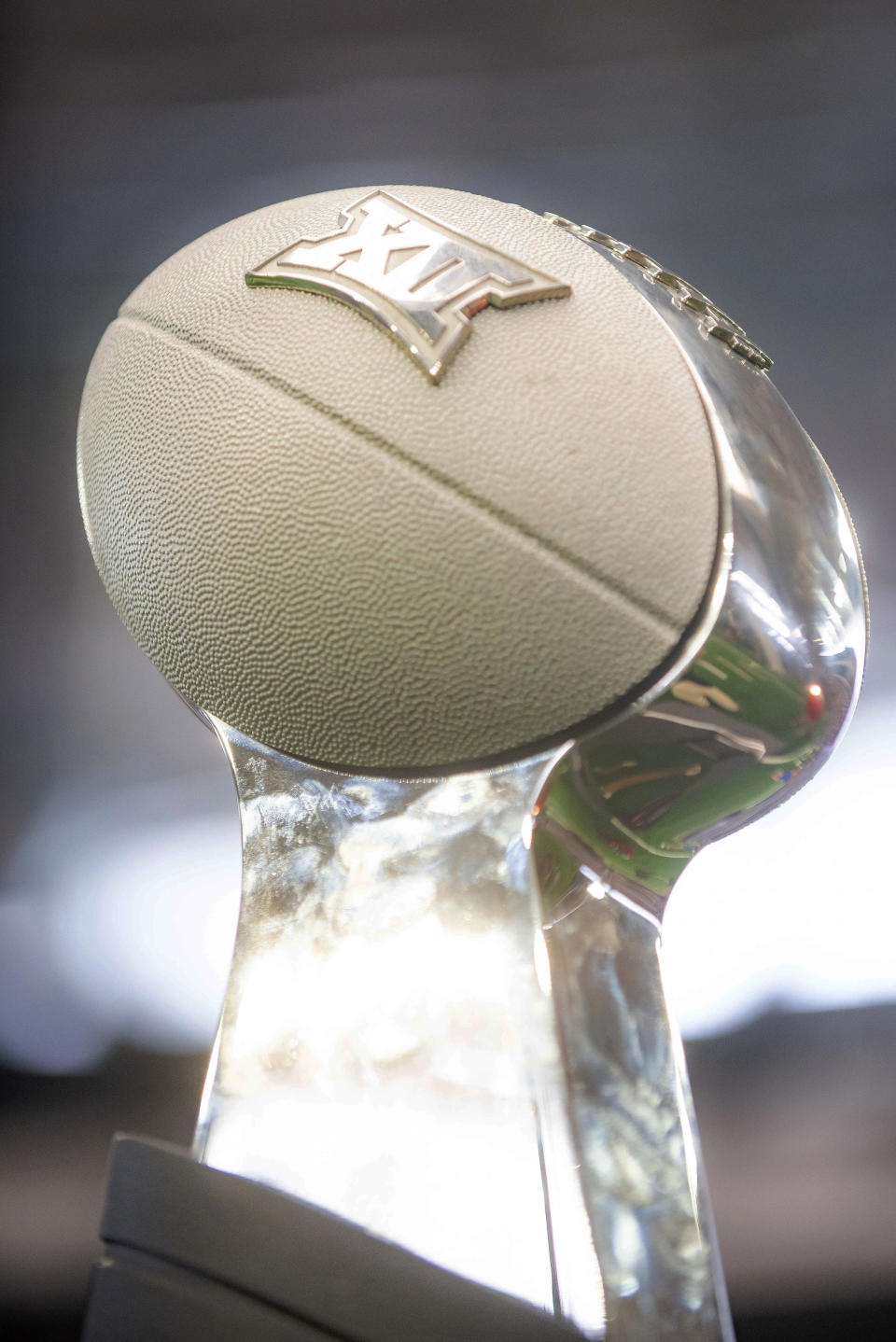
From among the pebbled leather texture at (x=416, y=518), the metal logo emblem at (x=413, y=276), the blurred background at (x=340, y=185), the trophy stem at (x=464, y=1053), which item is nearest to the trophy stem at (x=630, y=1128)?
the trophy stem at (x=464, y=1053)

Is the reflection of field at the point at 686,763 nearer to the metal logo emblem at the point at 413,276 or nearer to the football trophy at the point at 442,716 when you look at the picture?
the football trophy at the point at 442,716

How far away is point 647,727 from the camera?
1.91 feet

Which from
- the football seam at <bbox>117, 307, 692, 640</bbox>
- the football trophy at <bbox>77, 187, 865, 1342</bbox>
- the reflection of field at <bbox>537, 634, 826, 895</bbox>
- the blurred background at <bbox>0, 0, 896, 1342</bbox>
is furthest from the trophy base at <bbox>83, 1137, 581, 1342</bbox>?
the blurred background at <bbox>0, 0, 896, 1342</bbox>

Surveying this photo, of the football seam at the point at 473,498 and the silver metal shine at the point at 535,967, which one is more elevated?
the football seam at the point at 473,498

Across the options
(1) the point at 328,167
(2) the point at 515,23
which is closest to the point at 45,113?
(1) the point at 328,167

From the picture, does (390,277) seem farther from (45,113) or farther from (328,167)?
(45,113)

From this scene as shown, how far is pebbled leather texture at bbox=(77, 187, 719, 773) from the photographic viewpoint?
55 centimetres

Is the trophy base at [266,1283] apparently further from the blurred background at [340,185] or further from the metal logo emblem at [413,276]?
the blurred background at [340,185]

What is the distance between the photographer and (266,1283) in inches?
19.6

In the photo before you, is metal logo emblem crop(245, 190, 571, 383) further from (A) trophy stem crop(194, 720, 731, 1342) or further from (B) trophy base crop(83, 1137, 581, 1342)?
(B) trophy base crop(83, 1137, 581, 1342)

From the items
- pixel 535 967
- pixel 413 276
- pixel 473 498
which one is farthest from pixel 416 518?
pixel 535 967

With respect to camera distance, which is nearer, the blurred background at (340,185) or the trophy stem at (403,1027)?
the trophy stem at (403,1027)

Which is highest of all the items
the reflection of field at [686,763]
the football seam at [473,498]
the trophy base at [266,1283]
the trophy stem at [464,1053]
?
the football seam at [473,498]

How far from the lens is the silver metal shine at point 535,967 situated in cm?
55
